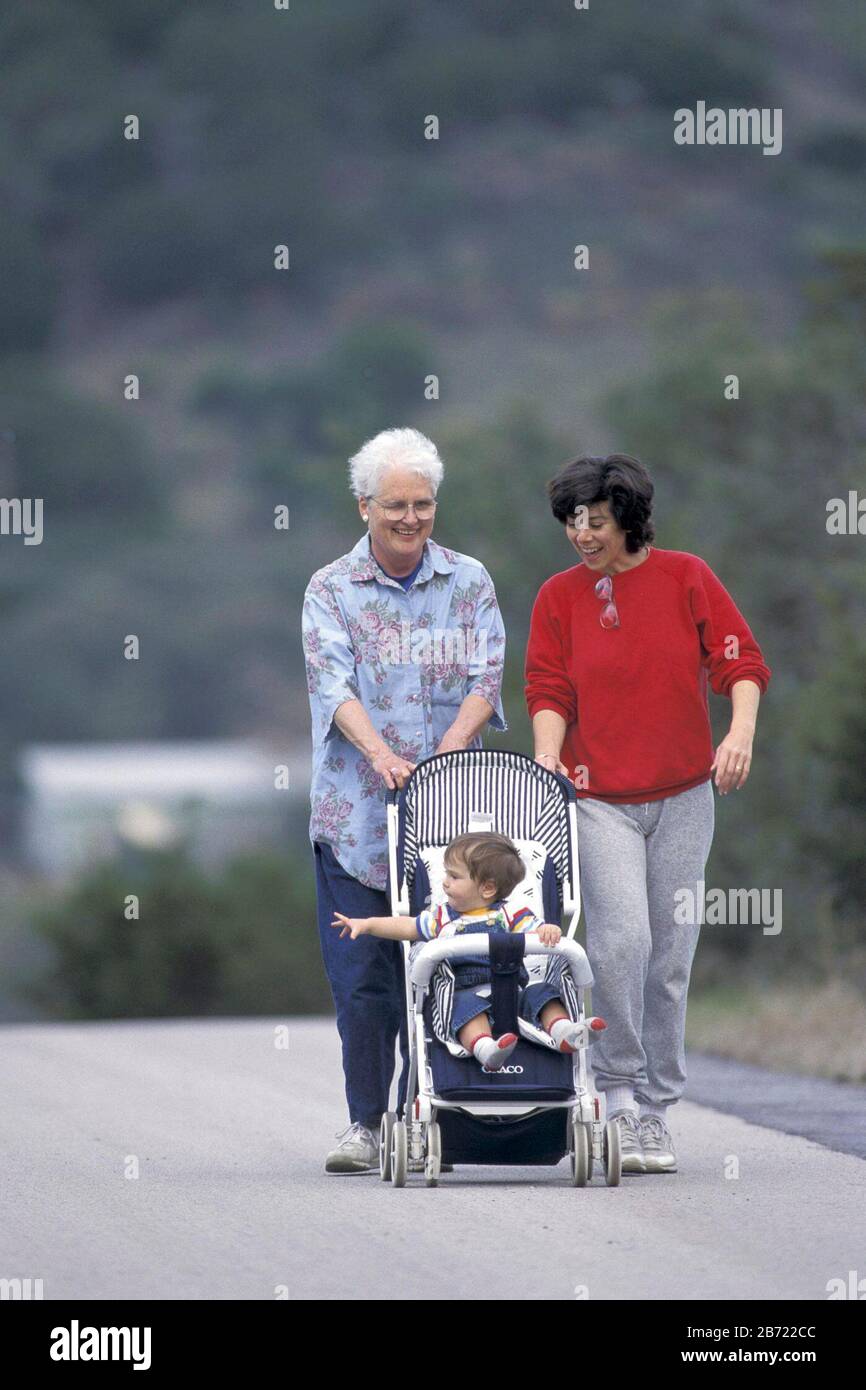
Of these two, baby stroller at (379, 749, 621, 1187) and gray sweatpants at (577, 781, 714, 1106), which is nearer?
baby stroller at (379, 749, 621, 1187)

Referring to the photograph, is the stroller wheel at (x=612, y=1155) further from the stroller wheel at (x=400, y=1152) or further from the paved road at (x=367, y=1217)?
the stroller wheel at (x=400, y=1152)

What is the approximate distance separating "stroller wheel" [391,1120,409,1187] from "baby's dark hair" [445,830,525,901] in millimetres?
751

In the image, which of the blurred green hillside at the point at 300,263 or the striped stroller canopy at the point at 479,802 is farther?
the blurred green hillside at the point at 300,263

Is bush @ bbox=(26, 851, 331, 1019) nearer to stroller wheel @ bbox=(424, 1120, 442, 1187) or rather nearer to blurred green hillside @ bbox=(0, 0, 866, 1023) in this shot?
blurred green hillside @ bbox=(0, 0, 866, 1023)

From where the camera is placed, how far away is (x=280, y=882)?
4572 cm

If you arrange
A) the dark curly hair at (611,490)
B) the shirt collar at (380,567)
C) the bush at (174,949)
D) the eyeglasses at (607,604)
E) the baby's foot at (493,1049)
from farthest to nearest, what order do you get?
1. the bush at (174,949)
2. the shirt collar at (380,567)
3. the eyeglasses at (607,604)
4. the dark curly hair at (611,490)
5. the baby's foot at (493,1049)

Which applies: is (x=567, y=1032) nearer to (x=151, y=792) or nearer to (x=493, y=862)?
(x=493, y=862)

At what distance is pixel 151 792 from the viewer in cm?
10188

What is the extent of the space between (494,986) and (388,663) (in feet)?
4.33

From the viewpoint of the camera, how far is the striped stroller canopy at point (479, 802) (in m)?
8.80

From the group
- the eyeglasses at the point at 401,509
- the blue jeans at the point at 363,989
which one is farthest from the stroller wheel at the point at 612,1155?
the eyeglasses at the point at 401,509

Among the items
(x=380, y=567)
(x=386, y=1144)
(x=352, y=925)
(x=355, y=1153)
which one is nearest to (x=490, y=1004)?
(x=352, y=925)

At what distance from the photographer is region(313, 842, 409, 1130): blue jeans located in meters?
9.15

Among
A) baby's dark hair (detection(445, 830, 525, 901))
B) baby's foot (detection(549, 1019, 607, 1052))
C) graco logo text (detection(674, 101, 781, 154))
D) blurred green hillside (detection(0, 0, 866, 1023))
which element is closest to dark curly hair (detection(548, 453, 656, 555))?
baby's dark hair (detection(445, 830, 525, 901))
